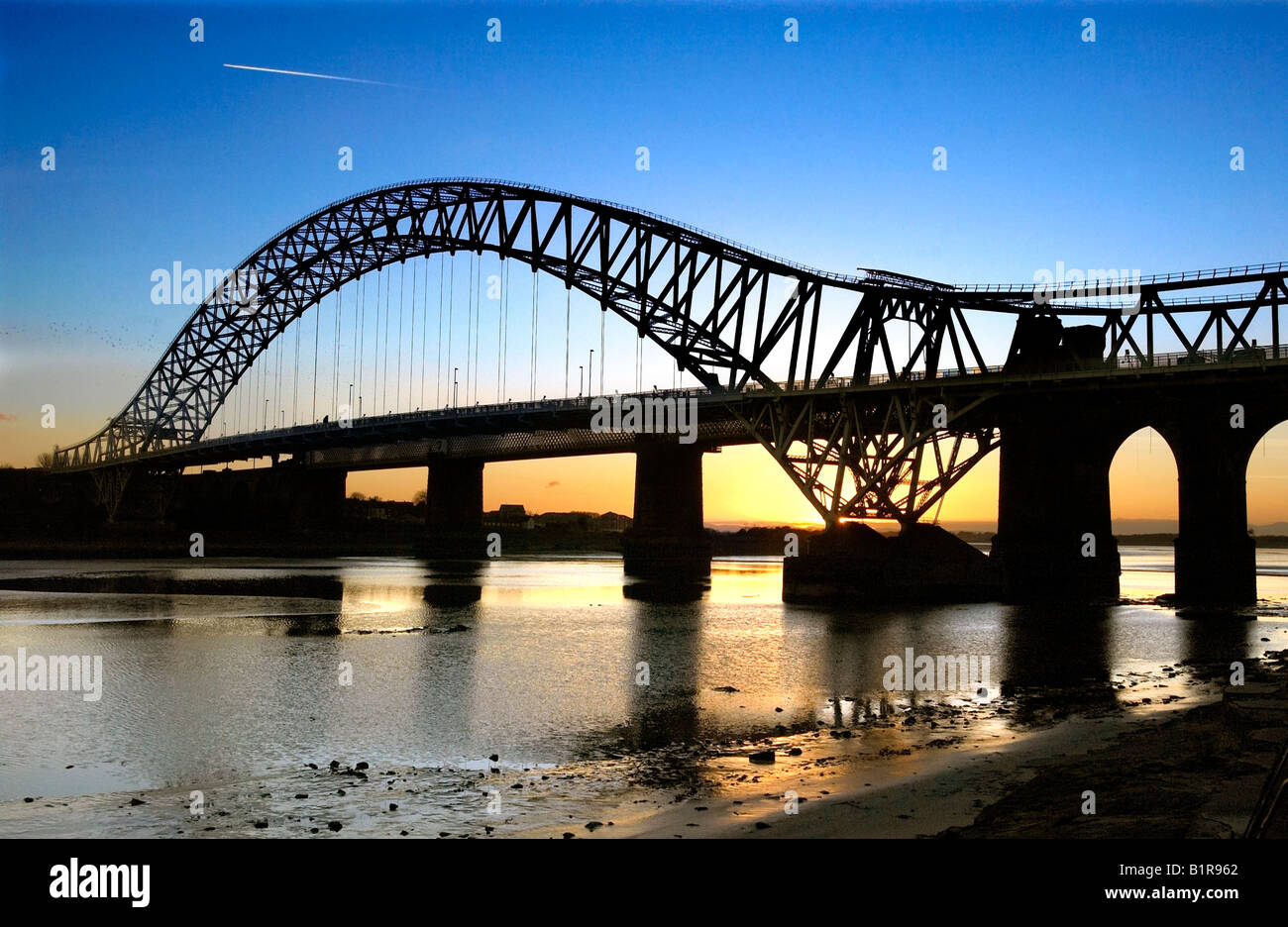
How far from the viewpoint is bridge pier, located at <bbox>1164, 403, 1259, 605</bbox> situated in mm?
51219

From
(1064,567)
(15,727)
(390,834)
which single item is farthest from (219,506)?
(390,834)

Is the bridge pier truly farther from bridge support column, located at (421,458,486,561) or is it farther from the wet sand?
bridge support column, located at (421,458,486,561)

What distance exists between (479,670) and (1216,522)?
1636 inches

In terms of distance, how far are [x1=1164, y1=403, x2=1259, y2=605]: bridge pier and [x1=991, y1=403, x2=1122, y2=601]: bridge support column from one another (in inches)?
144

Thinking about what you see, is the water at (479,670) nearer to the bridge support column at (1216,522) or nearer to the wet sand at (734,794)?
the wet sand at (734,794)

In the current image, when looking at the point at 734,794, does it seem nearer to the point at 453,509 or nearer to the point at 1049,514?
the point at 1049,514

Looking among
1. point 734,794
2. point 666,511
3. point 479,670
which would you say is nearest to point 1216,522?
point 666,511

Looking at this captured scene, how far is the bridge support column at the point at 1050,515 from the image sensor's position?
51750 mm

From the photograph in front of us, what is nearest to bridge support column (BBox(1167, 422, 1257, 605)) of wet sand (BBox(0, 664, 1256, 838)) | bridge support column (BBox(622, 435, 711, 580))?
bridge support column (BBox(622, 435, 711, 580))

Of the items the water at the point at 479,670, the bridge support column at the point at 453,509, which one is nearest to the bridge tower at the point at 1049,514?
the water at the point at 479,670
